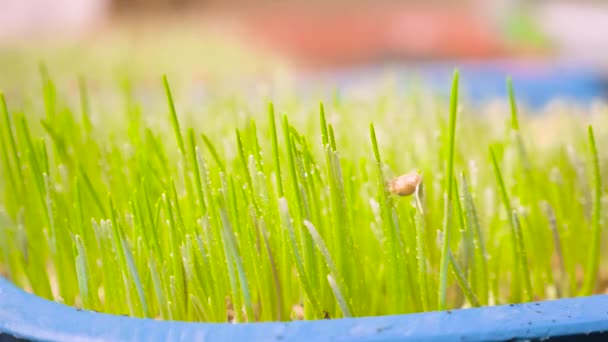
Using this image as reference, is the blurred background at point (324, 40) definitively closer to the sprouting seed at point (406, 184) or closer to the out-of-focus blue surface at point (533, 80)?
the out-of-focus blue surface at point (533, 80)

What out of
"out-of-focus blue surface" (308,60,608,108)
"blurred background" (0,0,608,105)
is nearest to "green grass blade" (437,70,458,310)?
"blurred background" (0,0,608,105)

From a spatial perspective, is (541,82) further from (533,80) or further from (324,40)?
(324,40)

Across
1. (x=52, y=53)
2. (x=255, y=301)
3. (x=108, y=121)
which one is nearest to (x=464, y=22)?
(x=52, y=53)

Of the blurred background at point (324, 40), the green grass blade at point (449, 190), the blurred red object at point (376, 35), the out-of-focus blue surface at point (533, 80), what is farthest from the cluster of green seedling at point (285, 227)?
the blurred red object at point (376, 35)

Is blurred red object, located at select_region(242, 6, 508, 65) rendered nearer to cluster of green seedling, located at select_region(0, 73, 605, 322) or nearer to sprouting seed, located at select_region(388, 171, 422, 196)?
cluster of green seedling, located at select_region(0, 73, 605, 322)

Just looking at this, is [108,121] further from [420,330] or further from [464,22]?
[464,22]
